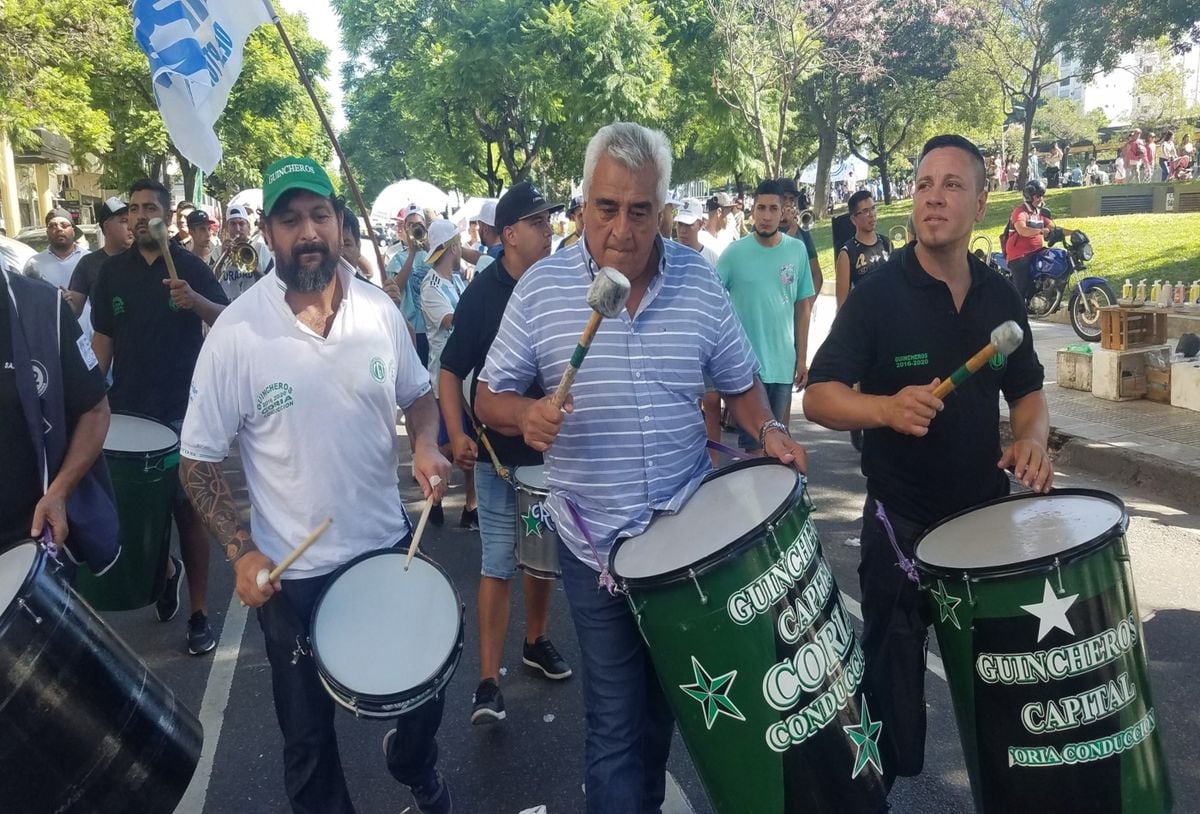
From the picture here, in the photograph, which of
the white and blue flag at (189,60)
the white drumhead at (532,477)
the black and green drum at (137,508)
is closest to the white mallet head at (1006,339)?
the white drumhead at (532,477)

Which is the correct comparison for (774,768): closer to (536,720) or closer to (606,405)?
(606,405)

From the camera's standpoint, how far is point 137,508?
4137 millimetres

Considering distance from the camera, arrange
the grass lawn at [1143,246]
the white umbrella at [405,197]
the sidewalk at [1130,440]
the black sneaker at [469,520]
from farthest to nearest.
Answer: the white umbrella at [405,197] < the grass lawn at [1143,246] < the sidewalk at [1130,440] < the black sneaker at [469,520]

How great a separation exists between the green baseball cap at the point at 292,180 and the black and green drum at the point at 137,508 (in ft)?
5.92

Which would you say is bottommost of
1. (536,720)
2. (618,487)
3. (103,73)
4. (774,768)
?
(536,720)

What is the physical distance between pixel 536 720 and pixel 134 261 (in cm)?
297

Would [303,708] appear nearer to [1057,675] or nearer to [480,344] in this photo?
[480,344]

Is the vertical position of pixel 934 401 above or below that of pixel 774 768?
above

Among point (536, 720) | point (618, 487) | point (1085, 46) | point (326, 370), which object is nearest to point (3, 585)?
point (326, 370)

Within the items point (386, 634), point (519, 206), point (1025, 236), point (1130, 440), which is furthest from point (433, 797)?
point (1025, 236)

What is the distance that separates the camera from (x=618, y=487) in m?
2.60

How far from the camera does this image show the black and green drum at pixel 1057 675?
226 centimetres

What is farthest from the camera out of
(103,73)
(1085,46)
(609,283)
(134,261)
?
(103,73)

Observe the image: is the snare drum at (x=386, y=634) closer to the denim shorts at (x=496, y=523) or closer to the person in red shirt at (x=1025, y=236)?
the denim shorts at (x=496, y=523)
